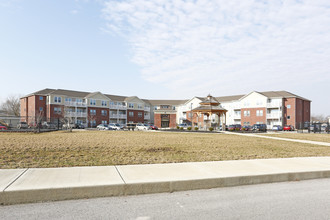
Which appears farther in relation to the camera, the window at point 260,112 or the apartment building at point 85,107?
the window at point 260,112

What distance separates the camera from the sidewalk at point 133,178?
511 centimetres

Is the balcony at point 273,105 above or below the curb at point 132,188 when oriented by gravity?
above

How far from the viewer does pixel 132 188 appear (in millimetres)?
5559

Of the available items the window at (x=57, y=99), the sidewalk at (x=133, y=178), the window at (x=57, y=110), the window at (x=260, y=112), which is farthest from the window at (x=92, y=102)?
the sidewalk at (x=133, y=178)

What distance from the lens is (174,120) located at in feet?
270

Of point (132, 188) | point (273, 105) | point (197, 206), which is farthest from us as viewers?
point (273, 105)

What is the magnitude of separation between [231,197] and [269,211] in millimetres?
960

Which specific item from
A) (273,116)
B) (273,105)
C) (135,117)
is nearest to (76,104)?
(135,117)

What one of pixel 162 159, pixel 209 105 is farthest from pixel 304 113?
Answer: pixel 162 159

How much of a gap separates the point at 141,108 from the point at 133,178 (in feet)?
247

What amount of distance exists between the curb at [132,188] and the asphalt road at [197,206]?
0.18 m

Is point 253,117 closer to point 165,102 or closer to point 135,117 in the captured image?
point 165,102

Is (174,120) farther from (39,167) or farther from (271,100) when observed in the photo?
(39,167)

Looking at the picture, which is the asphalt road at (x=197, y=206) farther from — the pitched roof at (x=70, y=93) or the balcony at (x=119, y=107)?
the balcony at (x=119, y=107)
